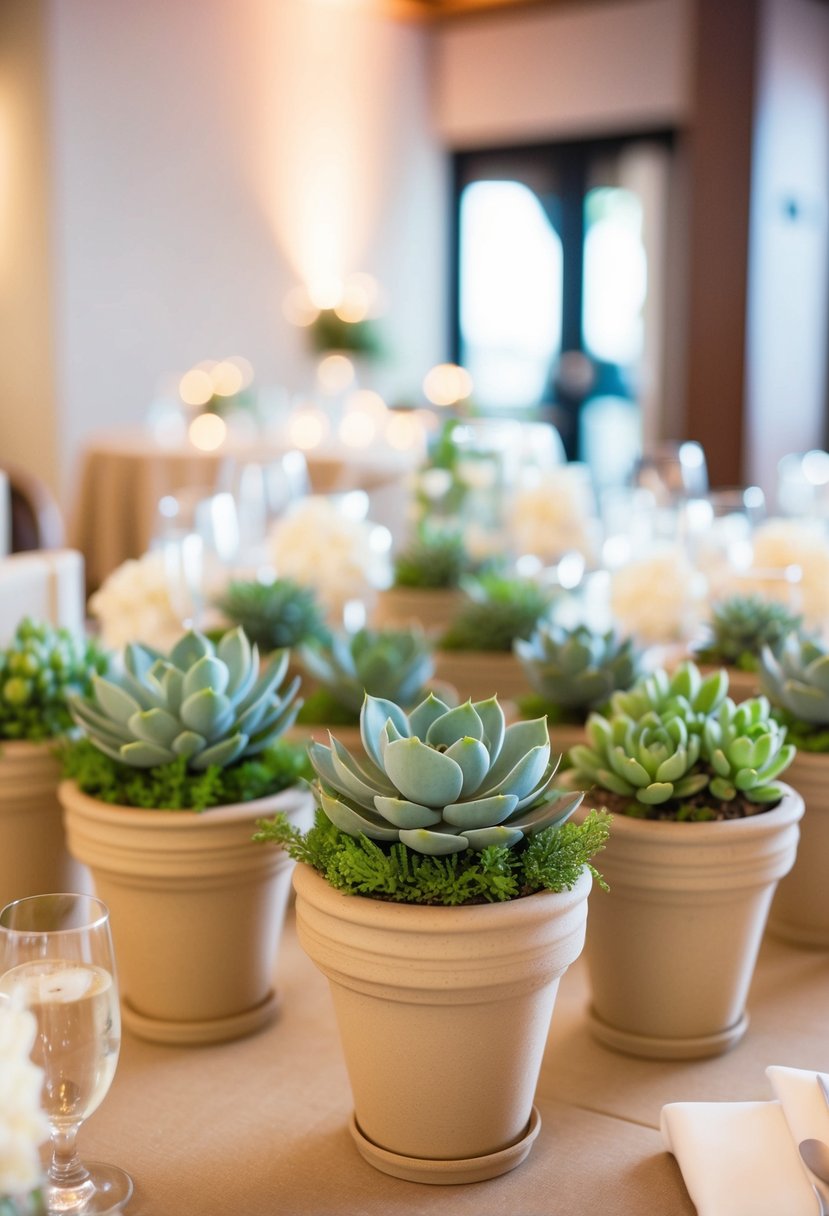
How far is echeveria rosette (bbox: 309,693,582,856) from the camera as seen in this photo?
1090mm

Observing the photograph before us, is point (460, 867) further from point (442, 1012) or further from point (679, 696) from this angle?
point (679, 696)

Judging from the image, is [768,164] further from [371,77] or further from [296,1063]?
[296,1063]

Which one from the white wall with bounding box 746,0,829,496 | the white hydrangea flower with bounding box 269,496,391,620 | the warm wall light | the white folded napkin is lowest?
the white folded napkin

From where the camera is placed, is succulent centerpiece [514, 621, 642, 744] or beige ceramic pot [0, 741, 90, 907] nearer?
beige ceramic pot [0, 741, 90, 907]

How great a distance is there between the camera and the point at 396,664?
182cm

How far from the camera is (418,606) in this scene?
263cm

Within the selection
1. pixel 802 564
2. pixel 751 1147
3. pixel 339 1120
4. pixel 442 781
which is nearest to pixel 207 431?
pixel 802 564

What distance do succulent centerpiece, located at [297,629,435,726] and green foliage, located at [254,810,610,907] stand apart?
0.62 meters

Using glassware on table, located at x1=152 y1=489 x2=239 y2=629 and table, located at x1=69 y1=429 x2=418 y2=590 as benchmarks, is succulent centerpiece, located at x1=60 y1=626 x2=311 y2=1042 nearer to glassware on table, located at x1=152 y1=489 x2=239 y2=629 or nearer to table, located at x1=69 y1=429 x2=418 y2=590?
glassware on table, located at x1=152 y1=489 x2=239 y2=629

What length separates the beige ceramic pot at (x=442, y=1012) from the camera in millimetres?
1082

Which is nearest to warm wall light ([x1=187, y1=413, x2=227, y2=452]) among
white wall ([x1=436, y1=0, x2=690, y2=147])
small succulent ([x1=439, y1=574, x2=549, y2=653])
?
white wall ([x1=436, y1=0, x2=690, y2=147])

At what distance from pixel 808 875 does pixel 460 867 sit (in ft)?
2.36

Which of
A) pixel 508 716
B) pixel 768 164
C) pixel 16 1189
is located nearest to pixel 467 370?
pixel 768 164

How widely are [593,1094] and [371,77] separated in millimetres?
8186
